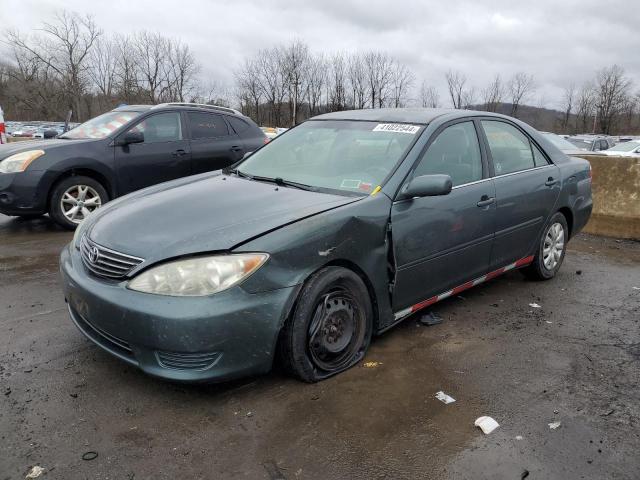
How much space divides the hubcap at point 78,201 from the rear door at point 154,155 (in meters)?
0.36

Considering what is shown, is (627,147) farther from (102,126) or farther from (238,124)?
(102,126)

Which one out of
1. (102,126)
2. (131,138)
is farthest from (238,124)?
(102,126)

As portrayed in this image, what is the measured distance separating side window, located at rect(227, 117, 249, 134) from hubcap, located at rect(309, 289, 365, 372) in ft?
18.2

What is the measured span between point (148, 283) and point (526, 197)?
3289mm

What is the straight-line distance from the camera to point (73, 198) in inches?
262

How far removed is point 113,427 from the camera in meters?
2.54

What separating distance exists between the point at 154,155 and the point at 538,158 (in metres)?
4.94

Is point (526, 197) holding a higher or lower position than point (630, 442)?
higher

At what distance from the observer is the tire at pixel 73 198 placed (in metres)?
6.51

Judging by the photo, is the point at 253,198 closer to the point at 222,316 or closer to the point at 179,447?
the point at 222,316

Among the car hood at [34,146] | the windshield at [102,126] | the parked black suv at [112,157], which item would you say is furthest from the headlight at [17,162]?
the windshield at [102,126]

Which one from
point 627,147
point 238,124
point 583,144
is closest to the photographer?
point 238,124

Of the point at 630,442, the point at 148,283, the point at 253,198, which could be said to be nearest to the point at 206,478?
the point at 148,283

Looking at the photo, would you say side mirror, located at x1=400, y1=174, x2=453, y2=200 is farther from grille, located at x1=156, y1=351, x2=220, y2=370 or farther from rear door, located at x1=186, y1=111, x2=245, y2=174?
rear door, located at x1=186, y1=111, x2=245, y2=174
